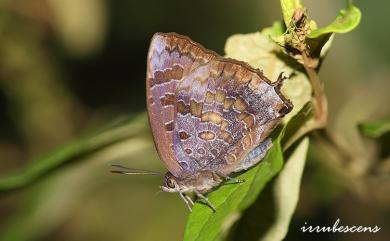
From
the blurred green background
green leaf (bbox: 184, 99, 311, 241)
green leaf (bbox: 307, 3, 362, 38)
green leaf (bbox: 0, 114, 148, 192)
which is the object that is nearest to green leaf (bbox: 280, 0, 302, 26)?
green leaf (bbox: 307, 3, 362, 38)

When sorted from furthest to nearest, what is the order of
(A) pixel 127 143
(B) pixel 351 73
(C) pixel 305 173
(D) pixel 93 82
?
(D) pixel 93 82 → (B) pixel 351 73 → (C) pixel 305 173 → (A) pixel 127 143

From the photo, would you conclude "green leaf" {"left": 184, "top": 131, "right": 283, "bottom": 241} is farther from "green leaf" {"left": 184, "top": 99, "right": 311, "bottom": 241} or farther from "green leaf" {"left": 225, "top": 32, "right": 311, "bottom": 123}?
"green leaf" {"left": 225, "top": 32, "right": 311, "bottom": 123}

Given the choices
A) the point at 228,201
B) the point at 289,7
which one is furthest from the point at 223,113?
the point at 289,7

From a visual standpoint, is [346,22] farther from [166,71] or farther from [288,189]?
[166,71]

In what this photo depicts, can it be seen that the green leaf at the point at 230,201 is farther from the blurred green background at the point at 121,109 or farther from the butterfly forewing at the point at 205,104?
the blurred green background at the point at 121,109

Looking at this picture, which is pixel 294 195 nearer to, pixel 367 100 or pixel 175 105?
pixel 175 105

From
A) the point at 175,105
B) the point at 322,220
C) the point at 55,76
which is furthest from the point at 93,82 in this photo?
the point at 175,105
